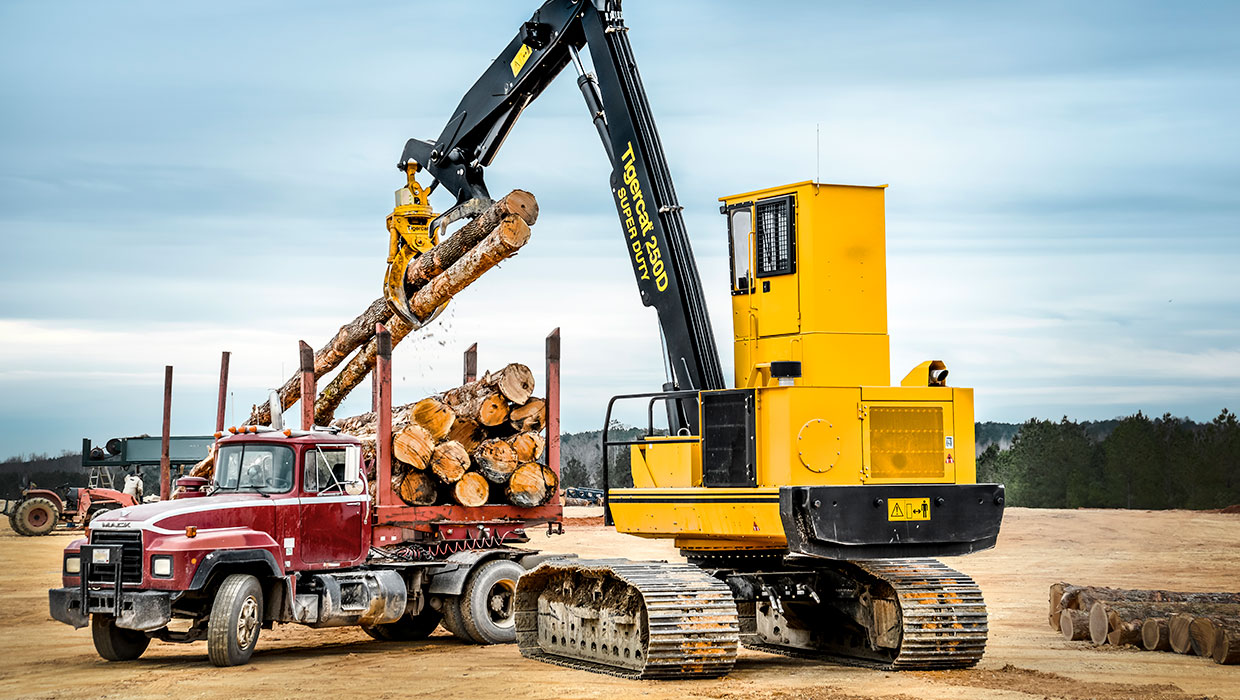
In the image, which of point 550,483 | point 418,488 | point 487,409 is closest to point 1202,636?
point 550,483

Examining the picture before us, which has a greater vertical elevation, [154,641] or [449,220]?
[449,220]

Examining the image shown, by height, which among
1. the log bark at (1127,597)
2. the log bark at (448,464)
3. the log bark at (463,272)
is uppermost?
the log bark at (463,272)

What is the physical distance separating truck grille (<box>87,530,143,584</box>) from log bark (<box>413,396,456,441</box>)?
437 centimetres

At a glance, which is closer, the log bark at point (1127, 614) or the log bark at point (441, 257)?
the log bark at point (1127, 614)

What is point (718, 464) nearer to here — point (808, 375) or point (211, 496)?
point (808, 375)

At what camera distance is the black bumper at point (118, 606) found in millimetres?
13180

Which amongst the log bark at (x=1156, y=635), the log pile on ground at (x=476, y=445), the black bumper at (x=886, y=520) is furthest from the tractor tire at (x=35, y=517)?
the black bumper at (x=886, y=520)

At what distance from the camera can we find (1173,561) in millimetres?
27578

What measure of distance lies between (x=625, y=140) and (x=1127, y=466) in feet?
153

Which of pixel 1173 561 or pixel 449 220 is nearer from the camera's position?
pixel 449 220

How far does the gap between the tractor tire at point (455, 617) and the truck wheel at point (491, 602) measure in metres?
0.05

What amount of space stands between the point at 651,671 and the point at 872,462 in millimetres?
2596

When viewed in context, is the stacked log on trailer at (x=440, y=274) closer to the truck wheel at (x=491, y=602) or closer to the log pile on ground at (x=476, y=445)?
the log pile on ground at (x=476, y=445)

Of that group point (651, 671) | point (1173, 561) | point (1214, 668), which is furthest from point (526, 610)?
point (1173, 561)
